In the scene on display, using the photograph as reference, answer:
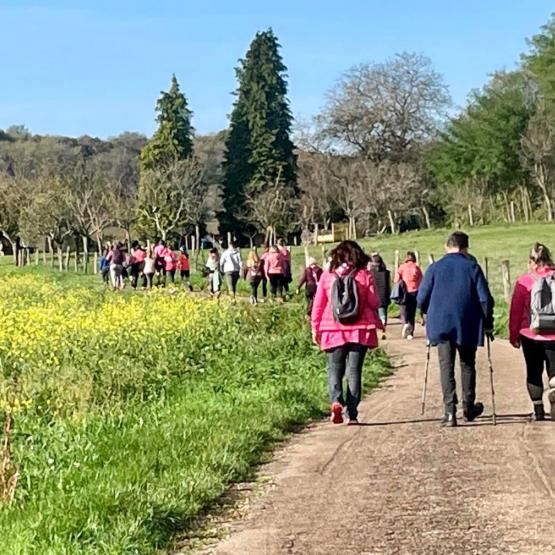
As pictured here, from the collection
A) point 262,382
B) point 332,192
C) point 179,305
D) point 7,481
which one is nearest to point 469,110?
point 332,192

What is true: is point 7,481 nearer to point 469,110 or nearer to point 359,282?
point 359,282

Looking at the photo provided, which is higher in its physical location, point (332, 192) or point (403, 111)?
point (403, 111)

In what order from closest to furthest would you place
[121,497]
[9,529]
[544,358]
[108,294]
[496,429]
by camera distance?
[9,529], [121,497], [496,429], [544,358], [108,294]

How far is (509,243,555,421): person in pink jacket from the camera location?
1077cm

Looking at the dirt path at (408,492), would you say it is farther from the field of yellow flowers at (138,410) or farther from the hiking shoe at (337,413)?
the field of yellow flowers at (138,410)

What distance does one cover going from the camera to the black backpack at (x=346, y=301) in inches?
418

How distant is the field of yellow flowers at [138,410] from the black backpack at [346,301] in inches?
44.3

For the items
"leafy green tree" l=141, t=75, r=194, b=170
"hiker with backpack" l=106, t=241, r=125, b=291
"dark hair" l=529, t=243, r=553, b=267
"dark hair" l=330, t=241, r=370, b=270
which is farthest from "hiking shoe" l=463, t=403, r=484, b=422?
"leafy green tree" l=141, t=75, r=194, b=170

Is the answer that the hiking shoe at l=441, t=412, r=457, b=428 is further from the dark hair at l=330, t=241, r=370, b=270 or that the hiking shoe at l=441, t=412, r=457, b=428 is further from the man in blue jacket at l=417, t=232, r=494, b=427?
the dark hair at l=330, t=241, r=370, b=270

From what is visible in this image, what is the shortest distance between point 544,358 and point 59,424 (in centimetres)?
481

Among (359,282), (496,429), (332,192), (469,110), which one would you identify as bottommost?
(496,429)

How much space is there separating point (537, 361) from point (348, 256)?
83.6 inches

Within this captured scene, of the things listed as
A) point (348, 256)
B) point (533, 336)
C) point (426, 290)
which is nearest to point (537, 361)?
point (533, 336)

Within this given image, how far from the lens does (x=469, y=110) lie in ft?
262
